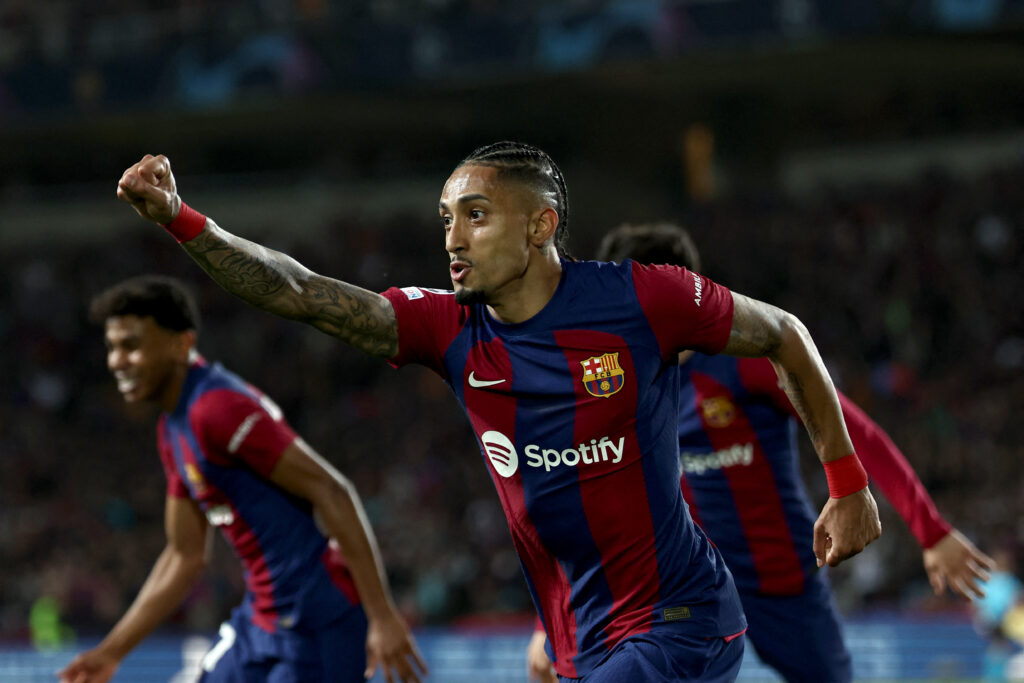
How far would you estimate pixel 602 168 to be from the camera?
2169 centimetres

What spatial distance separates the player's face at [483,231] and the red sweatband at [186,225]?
693 millimetres

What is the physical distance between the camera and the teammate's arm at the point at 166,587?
17.8 feet

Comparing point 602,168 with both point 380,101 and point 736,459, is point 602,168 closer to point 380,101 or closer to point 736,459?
point 380,101

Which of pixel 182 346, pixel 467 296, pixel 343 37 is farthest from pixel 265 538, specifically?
pixel 343 37

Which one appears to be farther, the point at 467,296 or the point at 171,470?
the point at 171,470

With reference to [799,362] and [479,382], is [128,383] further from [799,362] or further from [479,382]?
[799,362]

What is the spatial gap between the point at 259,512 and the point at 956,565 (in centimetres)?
265

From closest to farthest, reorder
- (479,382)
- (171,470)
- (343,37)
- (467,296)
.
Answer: (467,296), (479,382), (171,470), (343,37)

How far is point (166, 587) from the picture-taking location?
562 cm

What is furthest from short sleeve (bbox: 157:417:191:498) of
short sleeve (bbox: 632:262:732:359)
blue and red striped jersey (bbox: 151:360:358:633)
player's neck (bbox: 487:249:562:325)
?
short sleeve (bbox: 632:262:732:359)

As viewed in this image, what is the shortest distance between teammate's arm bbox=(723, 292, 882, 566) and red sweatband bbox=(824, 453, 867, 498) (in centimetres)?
1

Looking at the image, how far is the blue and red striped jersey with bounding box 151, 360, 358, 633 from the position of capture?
5160 mm

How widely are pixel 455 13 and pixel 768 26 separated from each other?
454 cm

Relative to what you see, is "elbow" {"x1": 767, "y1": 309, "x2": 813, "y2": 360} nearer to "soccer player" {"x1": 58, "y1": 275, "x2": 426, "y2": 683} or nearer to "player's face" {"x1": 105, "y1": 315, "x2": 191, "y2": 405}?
"soccer player" {"x1": 58, "y1": 275, "x2": 426, "y2": 683}
